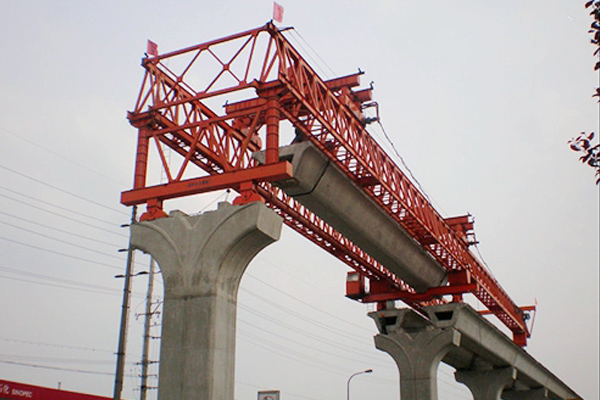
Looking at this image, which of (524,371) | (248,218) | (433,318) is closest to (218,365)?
(248,218)

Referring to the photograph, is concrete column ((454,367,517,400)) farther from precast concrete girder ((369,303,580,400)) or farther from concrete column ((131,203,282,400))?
concrete column ((131,203,282,400))

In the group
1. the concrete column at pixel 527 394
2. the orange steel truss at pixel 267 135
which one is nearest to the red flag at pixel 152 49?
the orange steel truss at pixel 267 135

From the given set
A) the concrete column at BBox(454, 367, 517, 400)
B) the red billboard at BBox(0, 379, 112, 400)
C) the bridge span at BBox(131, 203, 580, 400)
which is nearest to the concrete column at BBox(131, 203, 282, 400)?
the bridge span at BBox(131, 203, 580, 400)

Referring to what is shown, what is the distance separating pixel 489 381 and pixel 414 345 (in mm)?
17002

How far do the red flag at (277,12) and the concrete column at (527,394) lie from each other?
56.9m

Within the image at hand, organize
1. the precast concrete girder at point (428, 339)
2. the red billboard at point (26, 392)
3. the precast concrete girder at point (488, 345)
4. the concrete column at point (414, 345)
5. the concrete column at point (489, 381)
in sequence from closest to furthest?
the red billboard at point (26, 392) → the concrete column at point (414, 345) → the precast concrete girder at point (428, 339) → the precast concrete girder at point (488, 345) → the concrete column at point (489, 381)

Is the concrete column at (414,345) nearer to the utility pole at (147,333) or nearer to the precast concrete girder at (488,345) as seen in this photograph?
the precast concrete girder at (488,345)

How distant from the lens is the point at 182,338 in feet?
70.4

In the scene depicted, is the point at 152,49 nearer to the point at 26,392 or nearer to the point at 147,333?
the point at 26,392

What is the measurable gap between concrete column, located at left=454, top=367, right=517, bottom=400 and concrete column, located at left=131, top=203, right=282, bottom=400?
39.7m

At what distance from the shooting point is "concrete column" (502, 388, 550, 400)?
228 ft

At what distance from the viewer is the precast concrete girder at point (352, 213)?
967 inches

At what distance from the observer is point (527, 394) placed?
70.1 m

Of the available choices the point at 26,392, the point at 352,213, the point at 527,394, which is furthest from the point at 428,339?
Result: the point at 527,394
